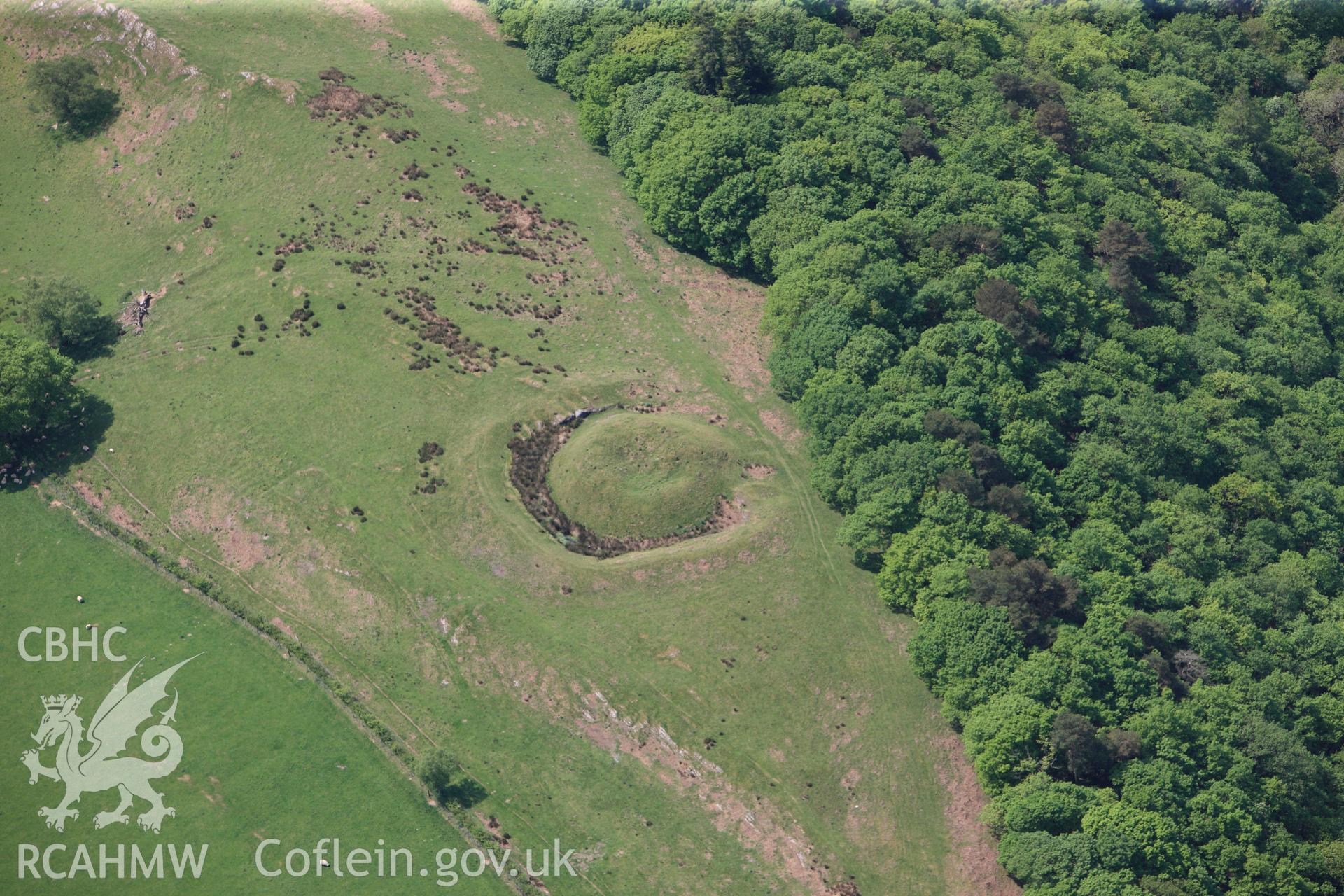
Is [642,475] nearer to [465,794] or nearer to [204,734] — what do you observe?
[465,794]

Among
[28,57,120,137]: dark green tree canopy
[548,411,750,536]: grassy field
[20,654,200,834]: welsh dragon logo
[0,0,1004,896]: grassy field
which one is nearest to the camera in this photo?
[20,654,200,834]: welsh dragon logo

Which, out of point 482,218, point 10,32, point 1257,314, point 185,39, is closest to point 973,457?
point 1257,314

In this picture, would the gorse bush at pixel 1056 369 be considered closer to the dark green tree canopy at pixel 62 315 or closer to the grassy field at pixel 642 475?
the grassy field at pixel 642 475

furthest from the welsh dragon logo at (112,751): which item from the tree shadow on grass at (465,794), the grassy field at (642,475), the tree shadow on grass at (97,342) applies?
the grassy field at (642,475)

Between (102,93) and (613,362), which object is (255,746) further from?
(102,93)

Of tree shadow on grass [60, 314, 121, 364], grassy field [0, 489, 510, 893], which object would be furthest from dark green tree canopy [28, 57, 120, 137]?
grassy field [0, 489, 510, 893]

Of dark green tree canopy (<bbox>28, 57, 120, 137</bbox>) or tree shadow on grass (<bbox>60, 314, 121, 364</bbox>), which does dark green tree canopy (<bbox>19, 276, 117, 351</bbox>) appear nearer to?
tree shadow on grass (<bbox>60, 314, 121, 364</bbox>)

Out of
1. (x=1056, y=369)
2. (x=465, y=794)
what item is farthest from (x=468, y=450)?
(x=1056, y=369)
